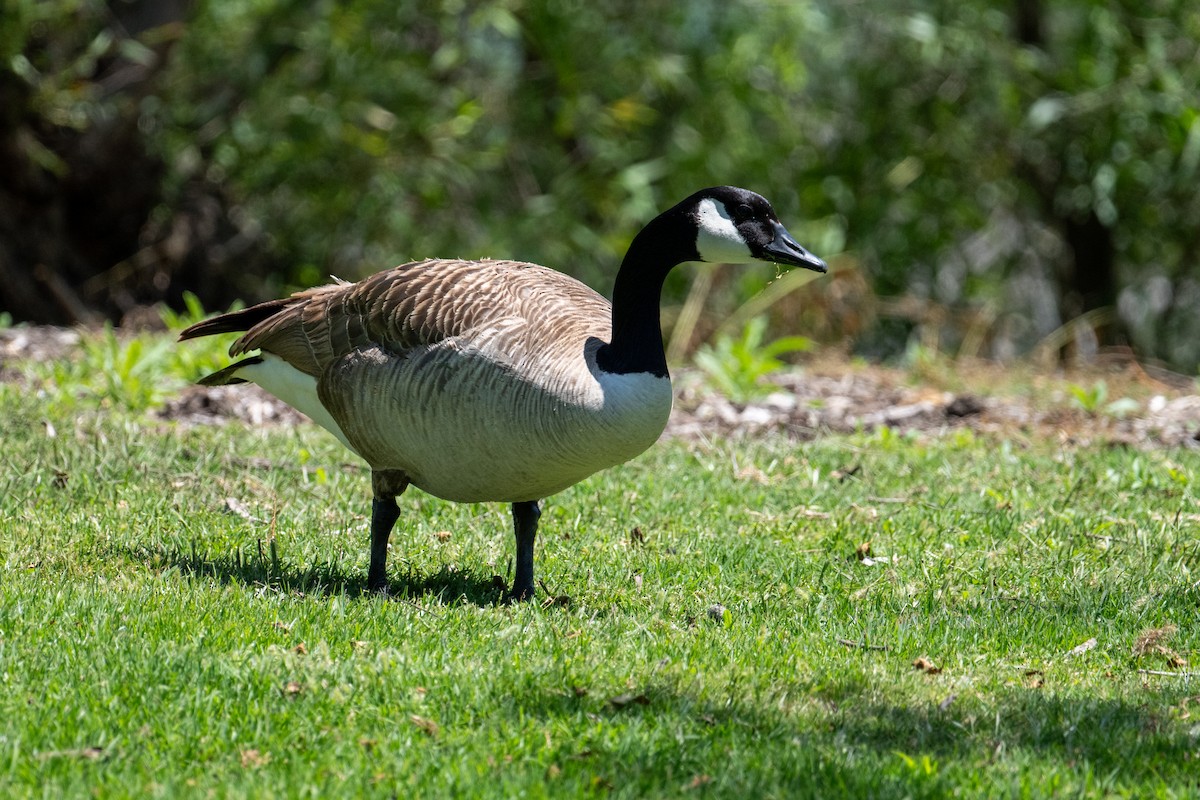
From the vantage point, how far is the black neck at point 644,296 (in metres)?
4.81

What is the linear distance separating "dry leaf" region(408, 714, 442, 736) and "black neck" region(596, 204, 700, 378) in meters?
1.46

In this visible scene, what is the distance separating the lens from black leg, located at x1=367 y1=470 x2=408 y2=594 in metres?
5.24

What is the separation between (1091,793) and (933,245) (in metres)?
11.6

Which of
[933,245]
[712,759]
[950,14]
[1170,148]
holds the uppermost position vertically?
[950,14]

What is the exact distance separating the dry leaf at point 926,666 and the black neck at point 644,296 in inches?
50.8

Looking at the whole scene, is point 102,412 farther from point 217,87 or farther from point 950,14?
point 950,14

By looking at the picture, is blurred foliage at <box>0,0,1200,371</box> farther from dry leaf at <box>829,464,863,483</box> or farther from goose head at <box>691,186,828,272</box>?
goose head at <box>691,186,828,272</box>

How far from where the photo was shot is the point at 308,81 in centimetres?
1388

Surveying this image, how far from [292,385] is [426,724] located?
213 cm

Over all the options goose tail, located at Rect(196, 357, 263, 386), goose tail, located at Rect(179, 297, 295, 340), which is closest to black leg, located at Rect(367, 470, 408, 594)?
goose tail, located at Rect(196, 357, 263, 386)

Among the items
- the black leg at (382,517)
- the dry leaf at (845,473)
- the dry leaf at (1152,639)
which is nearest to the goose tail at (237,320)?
the black leg at (382,517)

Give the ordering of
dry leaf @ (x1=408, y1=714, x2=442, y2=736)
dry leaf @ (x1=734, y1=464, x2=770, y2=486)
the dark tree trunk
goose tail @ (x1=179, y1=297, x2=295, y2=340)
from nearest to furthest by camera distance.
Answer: dry leaf @ (x1=408, y1=714, x2=442, y2=736)
goose tail @ (x1=179, y1=297, x2=295, y2=340)
dry leaf @ (x1=734, y1=464, x2=770, y2=486)
the dark tree trunk

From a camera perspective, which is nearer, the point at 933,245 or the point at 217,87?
the point at 217,87

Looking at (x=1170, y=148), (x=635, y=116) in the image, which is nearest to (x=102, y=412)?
(x=635, y=116)
